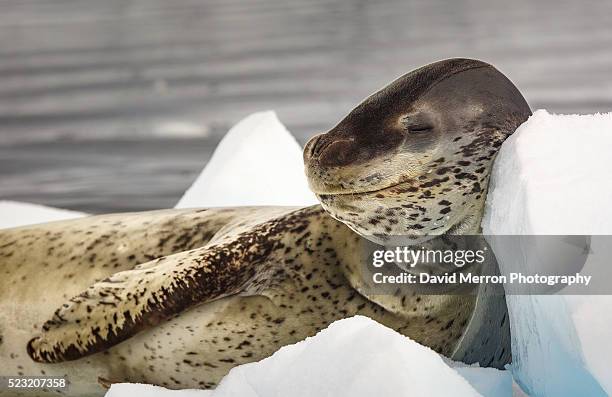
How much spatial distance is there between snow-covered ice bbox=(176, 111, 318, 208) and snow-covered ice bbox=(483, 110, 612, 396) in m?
1.90

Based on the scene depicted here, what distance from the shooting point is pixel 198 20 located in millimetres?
14914

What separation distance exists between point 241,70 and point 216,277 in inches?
300

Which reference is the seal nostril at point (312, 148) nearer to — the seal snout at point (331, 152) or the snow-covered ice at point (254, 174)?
the seal snout at point (331, 152)

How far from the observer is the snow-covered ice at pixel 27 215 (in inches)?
173

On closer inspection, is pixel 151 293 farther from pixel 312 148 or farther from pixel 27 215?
pixel 27 215

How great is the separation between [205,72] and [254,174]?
5.99 metres

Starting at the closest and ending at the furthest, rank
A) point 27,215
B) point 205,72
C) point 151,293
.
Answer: point 151,293 < point 27,215 < point 205,72

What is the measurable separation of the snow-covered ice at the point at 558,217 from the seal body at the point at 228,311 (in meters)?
0.30

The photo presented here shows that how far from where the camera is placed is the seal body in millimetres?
2760

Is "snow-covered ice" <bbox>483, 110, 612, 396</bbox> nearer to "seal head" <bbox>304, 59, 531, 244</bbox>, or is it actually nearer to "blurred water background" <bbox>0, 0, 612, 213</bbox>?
"seal head" <bbox>304, 59, 531, 244</bbox>

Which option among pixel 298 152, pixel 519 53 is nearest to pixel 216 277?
pixel 298 152

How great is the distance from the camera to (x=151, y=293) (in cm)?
281

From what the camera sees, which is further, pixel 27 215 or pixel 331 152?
pixel 27 215

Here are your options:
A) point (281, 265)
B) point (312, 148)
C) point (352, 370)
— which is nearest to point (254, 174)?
point (281, 265)
